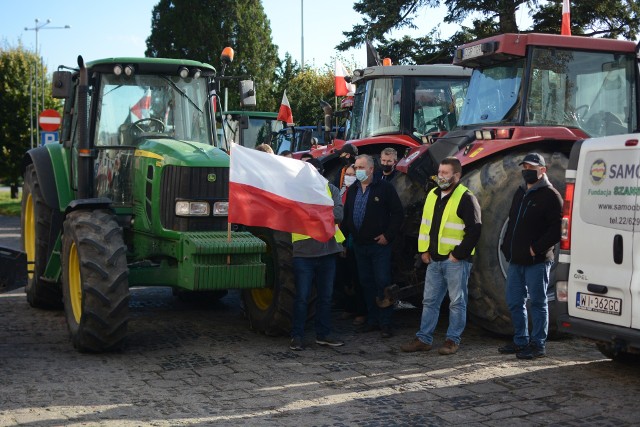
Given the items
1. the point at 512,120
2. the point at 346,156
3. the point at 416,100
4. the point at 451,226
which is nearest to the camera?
the point at 451,226

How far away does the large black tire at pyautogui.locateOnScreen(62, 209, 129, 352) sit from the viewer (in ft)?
27.7

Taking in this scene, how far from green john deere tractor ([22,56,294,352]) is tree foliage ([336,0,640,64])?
1319 cm

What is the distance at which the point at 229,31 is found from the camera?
48.9m

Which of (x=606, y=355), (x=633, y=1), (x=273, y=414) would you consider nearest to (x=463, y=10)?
(x=633, y=1)

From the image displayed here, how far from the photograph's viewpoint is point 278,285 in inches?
368

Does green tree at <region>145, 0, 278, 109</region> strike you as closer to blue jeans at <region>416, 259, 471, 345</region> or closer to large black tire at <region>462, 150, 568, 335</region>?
large black tire at <region>462, 150, 568, 335</region>

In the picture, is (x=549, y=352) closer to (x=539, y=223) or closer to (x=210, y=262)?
(x=539, y=223)

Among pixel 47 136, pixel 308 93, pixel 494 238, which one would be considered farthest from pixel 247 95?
pixel 308 93

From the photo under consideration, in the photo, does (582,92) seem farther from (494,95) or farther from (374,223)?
(374,223)

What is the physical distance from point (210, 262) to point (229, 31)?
41.6m

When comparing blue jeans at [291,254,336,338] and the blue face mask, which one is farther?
the blue face mask

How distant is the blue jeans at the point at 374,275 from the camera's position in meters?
9.77

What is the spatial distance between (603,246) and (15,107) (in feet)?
127

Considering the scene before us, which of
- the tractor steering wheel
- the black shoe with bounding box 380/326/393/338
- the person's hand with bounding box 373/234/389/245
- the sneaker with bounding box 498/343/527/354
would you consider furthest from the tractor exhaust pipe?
the sneaker with bounding box 498/343/527/354
